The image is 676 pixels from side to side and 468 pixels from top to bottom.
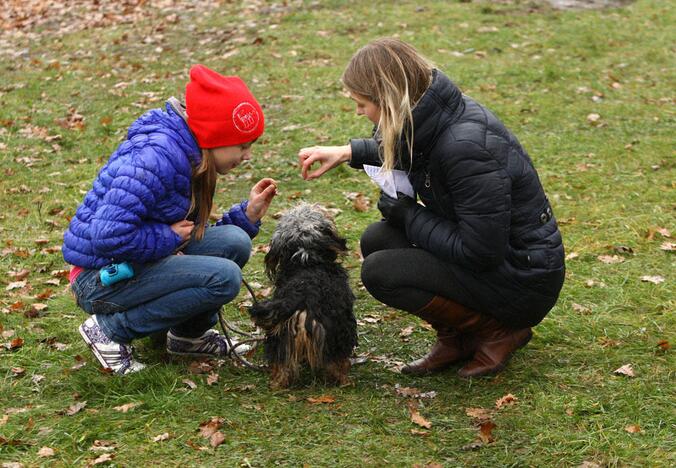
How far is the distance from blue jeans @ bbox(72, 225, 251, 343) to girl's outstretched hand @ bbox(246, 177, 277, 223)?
41 centimetres

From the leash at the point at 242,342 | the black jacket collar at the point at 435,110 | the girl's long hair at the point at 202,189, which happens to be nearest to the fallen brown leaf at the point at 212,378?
the leash at the point at 242,342

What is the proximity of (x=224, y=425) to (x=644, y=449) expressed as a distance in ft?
6.87

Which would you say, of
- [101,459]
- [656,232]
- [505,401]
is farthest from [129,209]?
[656,232]

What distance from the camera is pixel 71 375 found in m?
4.55

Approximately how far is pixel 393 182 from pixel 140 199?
139 centimetres

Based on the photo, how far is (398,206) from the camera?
4.42 metres

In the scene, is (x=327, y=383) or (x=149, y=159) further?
(x=327, y=383)

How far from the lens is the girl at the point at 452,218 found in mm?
3986

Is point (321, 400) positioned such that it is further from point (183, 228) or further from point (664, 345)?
point (664, 345)

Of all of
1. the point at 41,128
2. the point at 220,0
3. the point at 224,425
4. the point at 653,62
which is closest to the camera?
the point at 224,425

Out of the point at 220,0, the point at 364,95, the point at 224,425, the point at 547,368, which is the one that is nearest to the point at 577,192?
the point at 547,368

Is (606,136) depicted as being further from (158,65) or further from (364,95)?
(158,65)

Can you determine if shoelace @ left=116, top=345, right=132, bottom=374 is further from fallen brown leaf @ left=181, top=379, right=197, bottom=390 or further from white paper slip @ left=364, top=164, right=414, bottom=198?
white paper slip @ left=364, top=164, right=414, bottom=198

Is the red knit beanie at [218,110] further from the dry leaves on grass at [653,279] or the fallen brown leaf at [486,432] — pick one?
the dry leaves on grass at [653,279]
